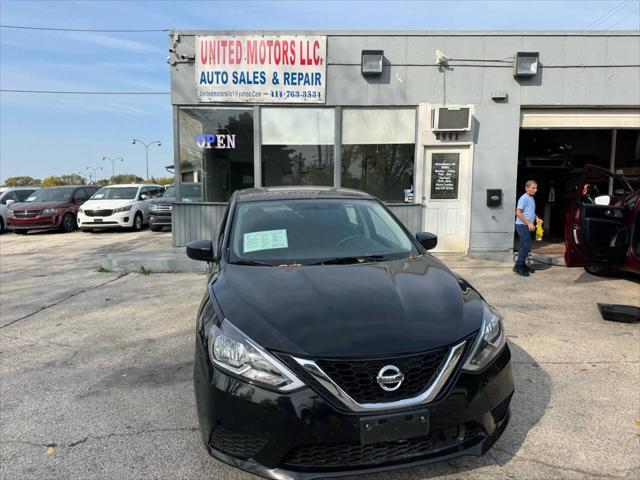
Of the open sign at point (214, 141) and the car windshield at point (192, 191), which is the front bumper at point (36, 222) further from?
the open sign at point (214, 141)

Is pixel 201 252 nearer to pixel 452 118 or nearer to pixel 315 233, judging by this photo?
pixel 315 233

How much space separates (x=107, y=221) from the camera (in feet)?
54.1

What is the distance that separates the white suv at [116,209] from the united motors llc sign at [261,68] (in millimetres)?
8481

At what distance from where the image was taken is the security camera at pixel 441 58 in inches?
372

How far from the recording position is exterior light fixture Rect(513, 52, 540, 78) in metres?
9.41

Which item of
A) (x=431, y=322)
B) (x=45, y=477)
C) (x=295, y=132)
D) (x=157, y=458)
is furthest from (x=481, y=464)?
(x=295, y=132)

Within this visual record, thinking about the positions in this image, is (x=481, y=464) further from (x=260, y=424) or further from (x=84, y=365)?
(x=84, y=365)

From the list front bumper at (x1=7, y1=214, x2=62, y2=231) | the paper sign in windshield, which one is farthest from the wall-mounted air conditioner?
front bumper at (x1=7, y1=214, x2=62, y2=231)

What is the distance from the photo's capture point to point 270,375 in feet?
7.48

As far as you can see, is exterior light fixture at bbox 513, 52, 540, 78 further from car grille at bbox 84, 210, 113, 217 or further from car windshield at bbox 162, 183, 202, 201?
car grille at bbox 84, 210, 113, 217

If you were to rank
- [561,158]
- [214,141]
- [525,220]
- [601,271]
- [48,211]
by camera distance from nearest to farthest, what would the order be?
1. [601,271]
2. [525,220]
3. [214,141]
4. [561,158]
5. [48,211]

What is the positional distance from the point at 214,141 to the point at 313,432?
28.0 ft

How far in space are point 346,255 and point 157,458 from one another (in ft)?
5.75

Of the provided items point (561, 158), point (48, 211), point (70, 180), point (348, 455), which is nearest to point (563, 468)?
point (348, 455)
